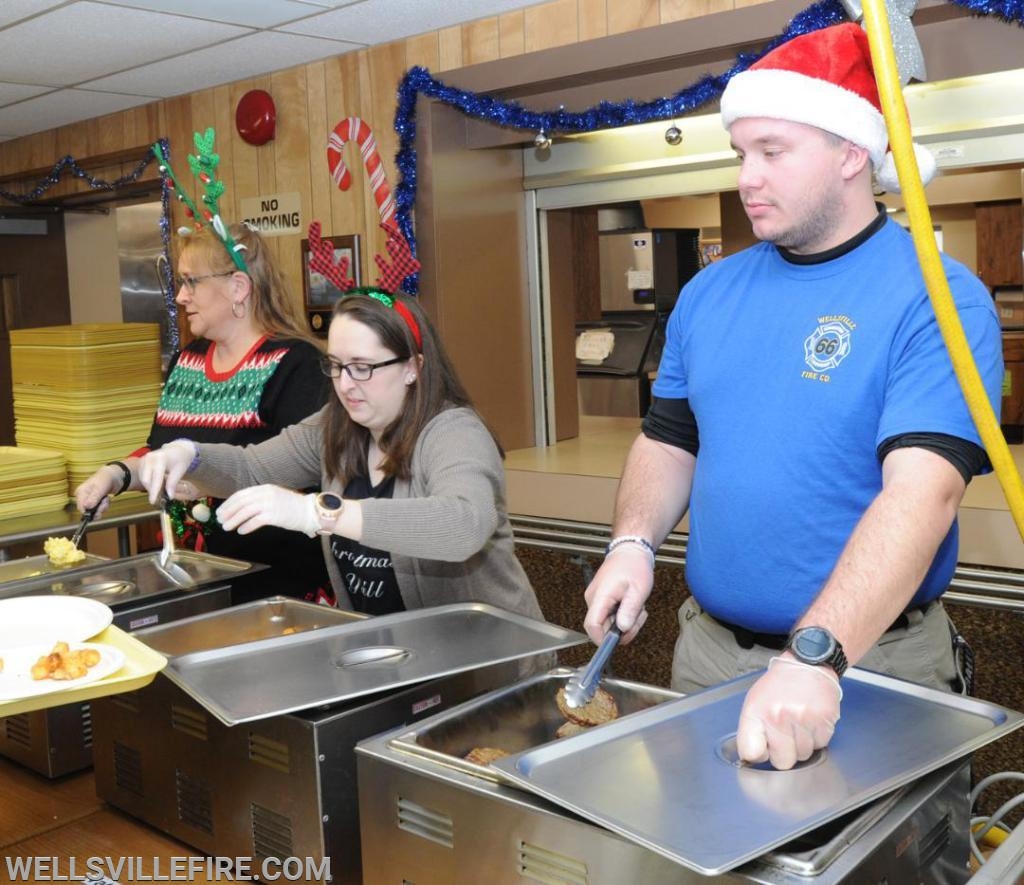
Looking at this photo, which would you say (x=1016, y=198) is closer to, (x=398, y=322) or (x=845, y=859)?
(x=398, y=322)

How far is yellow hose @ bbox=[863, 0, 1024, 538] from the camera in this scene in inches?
41.3

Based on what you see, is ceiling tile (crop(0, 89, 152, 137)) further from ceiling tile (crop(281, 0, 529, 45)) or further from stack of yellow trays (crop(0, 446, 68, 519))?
stack of yellow trays (crop(0, 446, 68, 519))

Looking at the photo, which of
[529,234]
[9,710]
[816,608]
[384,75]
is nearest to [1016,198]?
[529,234]

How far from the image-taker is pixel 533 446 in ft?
14.6

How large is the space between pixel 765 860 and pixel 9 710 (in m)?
0.84

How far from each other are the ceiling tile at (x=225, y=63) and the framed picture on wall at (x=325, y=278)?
683 millimetres

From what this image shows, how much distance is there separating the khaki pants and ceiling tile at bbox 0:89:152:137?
417 centimetres

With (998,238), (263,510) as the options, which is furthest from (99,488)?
(998,238)

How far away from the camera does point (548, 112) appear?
12.4ft

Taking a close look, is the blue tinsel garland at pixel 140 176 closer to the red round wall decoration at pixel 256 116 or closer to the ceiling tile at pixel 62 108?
the ceiling tile at pixel 62 108

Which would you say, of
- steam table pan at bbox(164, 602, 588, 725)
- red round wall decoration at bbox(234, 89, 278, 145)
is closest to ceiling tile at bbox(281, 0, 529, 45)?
red round wall decoration at bbox(234, 89, 278, 145)

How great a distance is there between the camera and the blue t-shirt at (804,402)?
4.33 ft

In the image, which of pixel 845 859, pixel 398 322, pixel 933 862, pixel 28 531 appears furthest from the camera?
pixel 28 531

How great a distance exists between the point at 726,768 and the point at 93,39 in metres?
3.68
